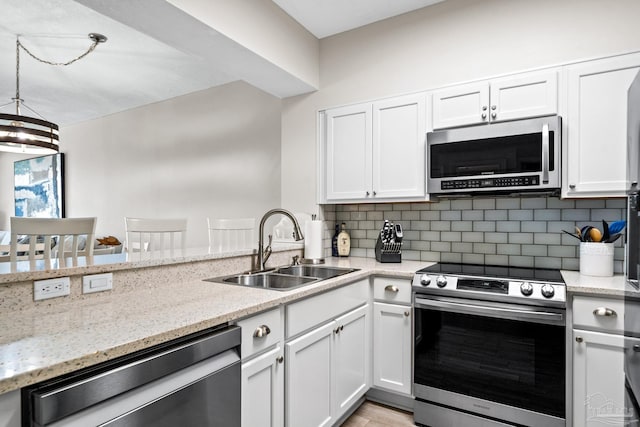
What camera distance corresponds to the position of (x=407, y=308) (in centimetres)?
224

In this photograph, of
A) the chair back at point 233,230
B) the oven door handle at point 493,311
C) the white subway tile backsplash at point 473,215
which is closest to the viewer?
the oven door handle at point 493,311

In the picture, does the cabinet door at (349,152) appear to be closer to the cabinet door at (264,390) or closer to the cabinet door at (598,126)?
the cabinet door at (598,126)

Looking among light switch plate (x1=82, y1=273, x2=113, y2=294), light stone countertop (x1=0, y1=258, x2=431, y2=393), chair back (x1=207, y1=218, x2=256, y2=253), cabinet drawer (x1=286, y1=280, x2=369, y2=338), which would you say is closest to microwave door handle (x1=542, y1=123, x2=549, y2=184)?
cabinet drawer (x1=286, y1=280, x2=369, y2=338)

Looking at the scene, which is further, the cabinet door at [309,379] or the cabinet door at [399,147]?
the cabinet door at [399,147]

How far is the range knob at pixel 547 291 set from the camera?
1816mm

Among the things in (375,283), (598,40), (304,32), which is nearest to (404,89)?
(304,32)

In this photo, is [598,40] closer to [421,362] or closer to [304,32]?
[304,32]

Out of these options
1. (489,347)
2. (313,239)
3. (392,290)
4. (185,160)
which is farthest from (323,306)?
(185,160)

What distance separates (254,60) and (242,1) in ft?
1.13

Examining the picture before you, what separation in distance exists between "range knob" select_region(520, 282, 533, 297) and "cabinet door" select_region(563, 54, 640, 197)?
0.61 m

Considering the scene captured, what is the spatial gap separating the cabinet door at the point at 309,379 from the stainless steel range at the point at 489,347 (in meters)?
0.62

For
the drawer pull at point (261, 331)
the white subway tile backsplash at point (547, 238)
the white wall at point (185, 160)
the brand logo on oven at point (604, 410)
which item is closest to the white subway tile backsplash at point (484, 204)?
the white subway tile backsplash at point (547, 238)

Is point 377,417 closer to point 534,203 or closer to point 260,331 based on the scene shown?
point 260,331

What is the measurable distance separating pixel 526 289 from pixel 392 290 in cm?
75
